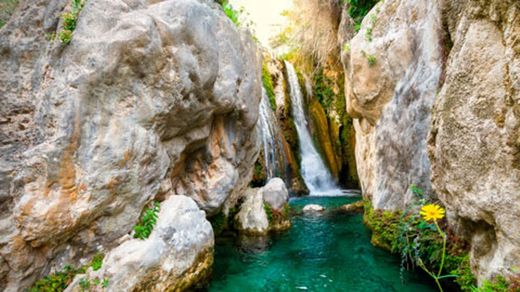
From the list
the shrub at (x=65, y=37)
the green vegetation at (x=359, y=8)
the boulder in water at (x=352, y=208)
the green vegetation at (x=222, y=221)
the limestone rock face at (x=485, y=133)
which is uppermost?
the green vegetation at (x=359, y=8)

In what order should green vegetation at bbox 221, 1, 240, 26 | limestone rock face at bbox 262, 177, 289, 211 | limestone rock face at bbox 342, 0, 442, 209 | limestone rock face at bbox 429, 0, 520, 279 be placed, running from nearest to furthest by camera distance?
limestone rock face at bbox 429, 0, 520, 279, limestone rock face at bbox 342, 0, 442, 209, green vegetation at bbox 221, 1, 240, 26, limestone rock face at bbox 262, 177, 289, 211

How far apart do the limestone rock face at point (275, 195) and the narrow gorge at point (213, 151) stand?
0.31 metres

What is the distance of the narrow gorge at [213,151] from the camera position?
346 centimetres

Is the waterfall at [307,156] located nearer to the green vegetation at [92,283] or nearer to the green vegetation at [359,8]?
the green vegetation at [359,8]

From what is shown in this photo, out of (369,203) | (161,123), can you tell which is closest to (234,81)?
(161,123)

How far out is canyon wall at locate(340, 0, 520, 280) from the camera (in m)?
3.04

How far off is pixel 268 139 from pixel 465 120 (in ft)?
33.5

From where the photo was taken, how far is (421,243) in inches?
204

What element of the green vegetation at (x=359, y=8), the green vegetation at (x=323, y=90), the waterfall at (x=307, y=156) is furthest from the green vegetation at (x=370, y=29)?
the green vegetation at (x=323, y=90)

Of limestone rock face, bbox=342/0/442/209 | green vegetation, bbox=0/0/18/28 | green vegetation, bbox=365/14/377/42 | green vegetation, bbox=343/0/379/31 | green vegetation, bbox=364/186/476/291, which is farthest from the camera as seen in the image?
green vegetation, bbox=343/0/379/31

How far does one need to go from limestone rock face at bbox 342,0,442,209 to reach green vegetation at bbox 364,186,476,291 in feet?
1.01

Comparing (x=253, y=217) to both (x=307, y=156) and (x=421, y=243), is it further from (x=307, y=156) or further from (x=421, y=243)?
(x=307, y=156)

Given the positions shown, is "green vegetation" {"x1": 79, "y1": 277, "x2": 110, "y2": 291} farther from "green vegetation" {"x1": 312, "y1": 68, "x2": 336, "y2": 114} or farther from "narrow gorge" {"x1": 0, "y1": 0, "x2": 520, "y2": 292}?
"green vegetation" {"x1": 312, "y1": 68, "x2": 336, "y2": 114}

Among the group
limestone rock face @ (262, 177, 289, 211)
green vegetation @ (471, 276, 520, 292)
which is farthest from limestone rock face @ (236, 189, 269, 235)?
green vegetation @ (471, 276, 520, 292)
